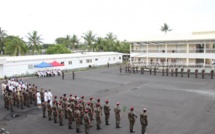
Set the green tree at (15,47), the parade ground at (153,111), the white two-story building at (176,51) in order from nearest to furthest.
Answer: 1. the parade ground at (153,111)
2. the white two-story building at (176,51)
3. the green tree at (15,47)

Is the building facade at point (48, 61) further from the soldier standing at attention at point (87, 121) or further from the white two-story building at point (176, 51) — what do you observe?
the soldier standing at attention at point (87, 121)

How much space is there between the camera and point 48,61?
35688 mm

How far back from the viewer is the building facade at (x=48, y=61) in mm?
31109

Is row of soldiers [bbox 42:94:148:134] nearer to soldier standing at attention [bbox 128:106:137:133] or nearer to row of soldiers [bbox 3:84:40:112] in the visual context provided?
soldier standing at attention [bbox 128:106:137:133]

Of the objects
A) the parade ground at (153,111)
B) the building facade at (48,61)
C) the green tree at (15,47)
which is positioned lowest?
the parade ground at (153,111)

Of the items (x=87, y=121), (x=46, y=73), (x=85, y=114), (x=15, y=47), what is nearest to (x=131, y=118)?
(x=87, y=121)

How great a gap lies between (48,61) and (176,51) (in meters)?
22.0

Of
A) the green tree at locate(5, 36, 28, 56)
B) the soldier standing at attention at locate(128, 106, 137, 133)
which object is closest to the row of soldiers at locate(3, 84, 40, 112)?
the soldier standing at attention at locate(128, 106, 137, 133)

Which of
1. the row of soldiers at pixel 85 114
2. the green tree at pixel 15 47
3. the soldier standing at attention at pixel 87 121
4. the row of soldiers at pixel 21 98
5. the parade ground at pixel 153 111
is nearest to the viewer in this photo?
the soldier standing at attention at pixel 87 121

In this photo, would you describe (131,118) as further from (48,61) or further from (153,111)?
(48,61)

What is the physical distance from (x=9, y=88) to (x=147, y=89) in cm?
1309

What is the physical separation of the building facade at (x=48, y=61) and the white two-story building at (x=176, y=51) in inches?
327

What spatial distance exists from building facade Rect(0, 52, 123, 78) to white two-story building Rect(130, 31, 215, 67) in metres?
8.31

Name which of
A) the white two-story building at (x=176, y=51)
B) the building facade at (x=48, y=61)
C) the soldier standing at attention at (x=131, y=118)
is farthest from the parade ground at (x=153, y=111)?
the building facade at (x=48, y=61)
